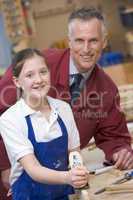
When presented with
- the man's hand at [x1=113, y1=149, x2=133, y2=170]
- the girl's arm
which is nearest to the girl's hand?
the girl's arm

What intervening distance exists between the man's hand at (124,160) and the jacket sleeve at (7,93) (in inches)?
17.3

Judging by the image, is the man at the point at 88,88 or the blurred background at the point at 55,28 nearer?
the man at the point at 88,88

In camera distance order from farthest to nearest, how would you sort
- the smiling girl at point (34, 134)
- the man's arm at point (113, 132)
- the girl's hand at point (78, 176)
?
→ the man's arm at point (113, 132)
the smiling girl at point (34, 134)
the girl's hand at point (78, 176)

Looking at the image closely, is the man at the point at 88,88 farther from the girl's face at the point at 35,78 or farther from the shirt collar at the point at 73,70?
the girl's face at the point at 35,78

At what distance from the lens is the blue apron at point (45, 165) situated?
55.7 inches

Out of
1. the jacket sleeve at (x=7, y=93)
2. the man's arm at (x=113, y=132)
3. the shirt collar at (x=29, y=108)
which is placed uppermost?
the shirt collar at (x=29, y=108)

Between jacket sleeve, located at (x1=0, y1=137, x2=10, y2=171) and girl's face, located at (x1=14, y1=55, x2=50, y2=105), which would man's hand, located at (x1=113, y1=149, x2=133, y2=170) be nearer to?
jacket sleeve, located at (x1=0, y1=137, x2=10, y2=171)

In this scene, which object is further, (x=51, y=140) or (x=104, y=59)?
(x=104, y=59)

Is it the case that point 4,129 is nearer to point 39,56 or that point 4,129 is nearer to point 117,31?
point 39,56

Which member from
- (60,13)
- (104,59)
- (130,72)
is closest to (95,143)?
(130,72)

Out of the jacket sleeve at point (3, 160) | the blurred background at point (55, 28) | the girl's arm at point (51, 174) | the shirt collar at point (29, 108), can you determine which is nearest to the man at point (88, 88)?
the jacket sleeve at point (3, 160)

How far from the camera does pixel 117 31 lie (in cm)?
498

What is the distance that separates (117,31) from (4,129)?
3.70m

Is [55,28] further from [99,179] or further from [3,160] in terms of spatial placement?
[99,179]
